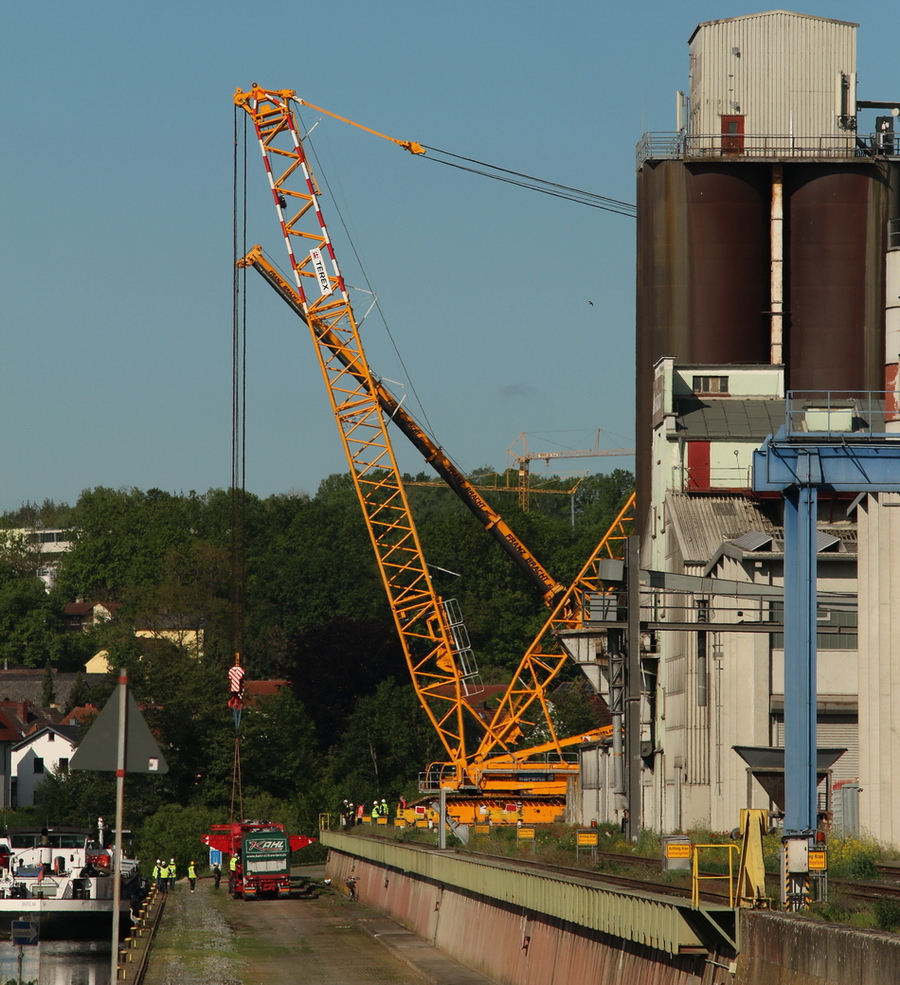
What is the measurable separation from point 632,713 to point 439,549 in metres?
113

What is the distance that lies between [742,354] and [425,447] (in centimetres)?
1698

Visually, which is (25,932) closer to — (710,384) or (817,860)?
(817,860)

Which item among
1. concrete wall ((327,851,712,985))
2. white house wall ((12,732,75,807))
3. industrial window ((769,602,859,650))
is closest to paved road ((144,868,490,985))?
concrete wall ((327,851,712,985))

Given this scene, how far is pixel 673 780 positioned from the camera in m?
49.1

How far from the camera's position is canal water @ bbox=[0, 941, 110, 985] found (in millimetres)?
33688

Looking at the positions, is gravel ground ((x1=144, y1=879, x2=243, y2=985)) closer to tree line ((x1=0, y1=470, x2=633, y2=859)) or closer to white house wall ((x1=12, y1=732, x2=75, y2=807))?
tree line ((x1=0, y1=470, x2=633, y2=859))

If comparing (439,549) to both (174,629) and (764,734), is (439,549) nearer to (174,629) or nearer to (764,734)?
(174,629)

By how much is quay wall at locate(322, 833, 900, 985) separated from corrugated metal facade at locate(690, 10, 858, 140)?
3800 centimetres

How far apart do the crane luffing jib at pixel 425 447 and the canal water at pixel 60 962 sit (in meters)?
35.2

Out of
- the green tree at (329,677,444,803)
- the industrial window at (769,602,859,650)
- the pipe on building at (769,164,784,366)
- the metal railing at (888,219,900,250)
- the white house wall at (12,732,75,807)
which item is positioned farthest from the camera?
the white house wall at (12,732,75,807)

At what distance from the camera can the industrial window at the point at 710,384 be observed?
191 feet

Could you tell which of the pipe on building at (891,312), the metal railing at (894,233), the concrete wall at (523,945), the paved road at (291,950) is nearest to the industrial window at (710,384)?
the pipe on building at (891,312)

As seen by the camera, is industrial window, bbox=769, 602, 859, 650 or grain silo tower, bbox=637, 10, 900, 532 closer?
industrial window, bbox=769, 602, 859, 650

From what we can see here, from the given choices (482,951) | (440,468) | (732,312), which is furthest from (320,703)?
(482,951)
